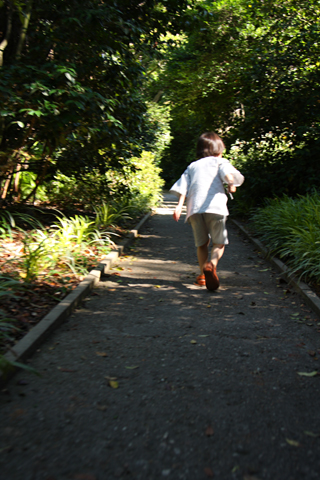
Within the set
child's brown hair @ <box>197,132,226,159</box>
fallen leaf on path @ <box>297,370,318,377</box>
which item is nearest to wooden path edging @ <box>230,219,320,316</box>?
fallen leaf on path @ <box>297,370,318,377</box>

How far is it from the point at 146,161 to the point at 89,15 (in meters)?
12.4

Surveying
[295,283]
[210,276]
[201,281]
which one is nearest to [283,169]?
[295,283]

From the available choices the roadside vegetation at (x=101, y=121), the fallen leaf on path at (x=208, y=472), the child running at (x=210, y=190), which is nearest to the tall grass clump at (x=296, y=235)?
the roadside vegetation at (x=101, y=121)

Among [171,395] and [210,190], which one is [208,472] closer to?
[171,395]

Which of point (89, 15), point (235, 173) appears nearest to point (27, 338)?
point (235, 173)

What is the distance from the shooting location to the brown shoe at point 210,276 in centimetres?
562

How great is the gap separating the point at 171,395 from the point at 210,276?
2690mm

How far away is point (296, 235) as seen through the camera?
282 inches

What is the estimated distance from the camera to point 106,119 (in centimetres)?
747

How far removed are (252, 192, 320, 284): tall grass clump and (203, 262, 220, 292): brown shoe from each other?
1172 millimetres

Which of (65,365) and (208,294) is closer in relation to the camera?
(65,365)

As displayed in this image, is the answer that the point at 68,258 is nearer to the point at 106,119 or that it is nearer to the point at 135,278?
the point at 135,278

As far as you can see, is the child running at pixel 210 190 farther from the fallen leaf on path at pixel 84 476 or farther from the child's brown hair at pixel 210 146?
the fallen leaf on path at pixel 84 476

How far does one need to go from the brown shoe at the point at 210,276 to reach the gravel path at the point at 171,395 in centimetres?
19
